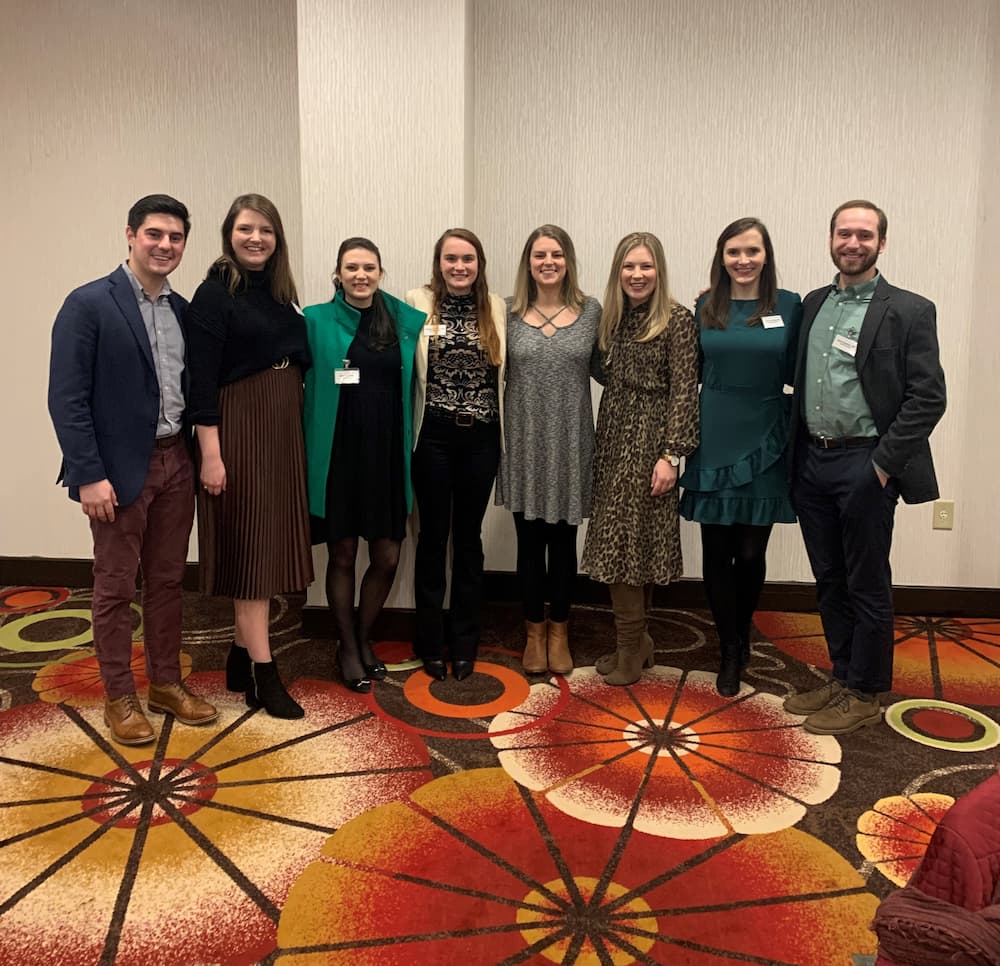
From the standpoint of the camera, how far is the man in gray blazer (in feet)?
7.79

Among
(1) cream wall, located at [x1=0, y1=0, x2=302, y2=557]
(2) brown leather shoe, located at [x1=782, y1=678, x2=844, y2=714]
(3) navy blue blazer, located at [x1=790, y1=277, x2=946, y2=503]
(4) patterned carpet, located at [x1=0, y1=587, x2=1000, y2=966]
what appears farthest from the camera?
(1) cream wall, located at [x1=0, y1=0, x2=302, y2=557]

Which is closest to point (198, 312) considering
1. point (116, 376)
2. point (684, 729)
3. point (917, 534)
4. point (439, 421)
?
point (116, 376)

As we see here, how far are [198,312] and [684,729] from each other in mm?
1982

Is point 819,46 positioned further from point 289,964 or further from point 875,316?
point 289,964

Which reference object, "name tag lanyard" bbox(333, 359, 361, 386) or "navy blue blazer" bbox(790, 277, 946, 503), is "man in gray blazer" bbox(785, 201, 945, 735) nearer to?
"navy blue blazer" bbox(790, 277, 946, 503)

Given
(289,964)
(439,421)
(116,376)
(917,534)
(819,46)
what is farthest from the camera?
(917,534)

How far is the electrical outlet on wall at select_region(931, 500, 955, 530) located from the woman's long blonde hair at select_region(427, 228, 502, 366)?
7.16 feet

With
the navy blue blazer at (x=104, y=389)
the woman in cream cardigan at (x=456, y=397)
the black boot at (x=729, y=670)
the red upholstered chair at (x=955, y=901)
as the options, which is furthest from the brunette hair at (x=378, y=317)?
the red upholstered chair at (x=955, y=901)

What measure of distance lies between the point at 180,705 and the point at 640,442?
5.66ft

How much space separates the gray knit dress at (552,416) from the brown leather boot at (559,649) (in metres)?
0.47

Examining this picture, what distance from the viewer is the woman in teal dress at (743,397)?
2.64m

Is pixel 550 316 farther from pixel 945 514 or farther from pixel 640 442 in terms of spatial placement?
pixel 945 514

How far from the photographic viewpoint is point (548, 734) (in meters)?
2.58

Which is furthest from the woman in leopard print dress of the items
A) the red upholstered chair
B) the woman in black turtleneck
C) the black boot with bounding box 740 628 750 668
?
the red upholstered chair
